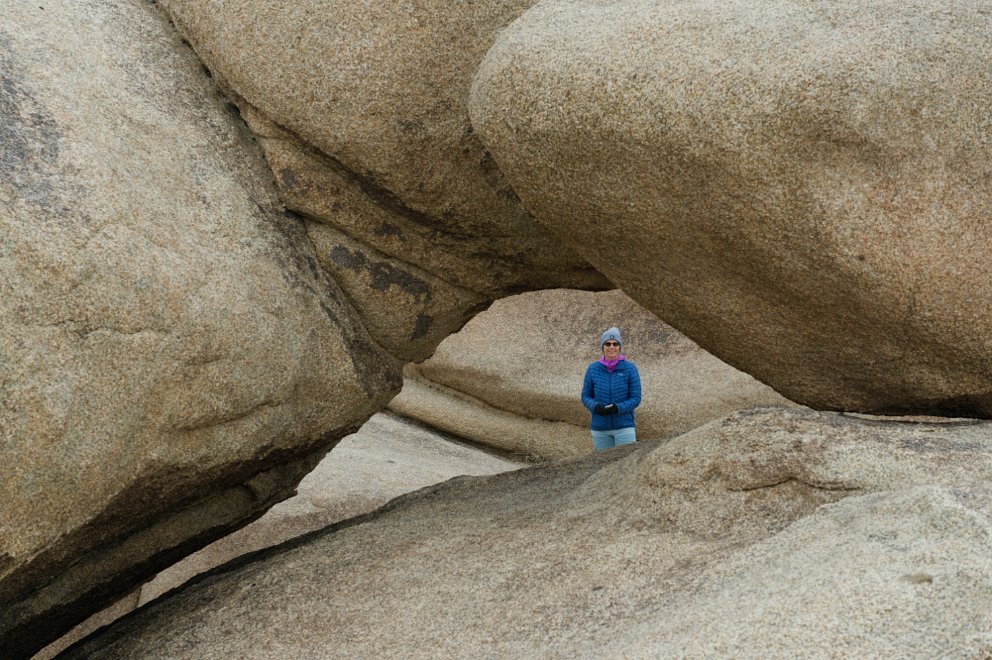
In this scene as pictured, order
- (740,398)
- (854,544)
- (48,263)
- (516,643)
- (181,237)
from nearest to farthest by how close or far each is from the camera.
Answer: (854,544)
(516,643)
(48,263)
(181,237)
(740,398)

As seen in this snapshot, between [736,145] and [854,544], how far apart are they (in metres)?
0.81

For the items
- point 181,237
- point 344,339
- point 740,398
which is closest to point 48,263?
point 181,237

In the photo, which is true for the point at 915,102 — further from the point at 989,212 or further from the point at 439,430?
the point at 439,430

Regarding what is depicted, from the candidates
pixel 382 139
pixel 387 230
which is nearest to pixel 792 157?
pixel 382 139

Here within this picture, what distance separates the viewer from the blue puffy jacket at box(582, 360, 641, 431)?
4.14 m

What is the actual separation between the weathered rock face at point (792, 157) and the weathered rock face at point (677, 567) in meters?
0.23

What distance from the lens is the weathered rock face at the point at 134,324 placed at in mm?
1879

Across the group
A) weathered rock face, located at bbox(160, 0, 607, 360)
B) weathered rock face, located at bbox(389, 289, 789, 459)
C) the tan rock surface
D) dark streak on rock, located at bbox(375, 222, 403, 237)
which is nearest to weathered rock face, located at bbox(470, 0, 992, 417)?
weathered rock face, located at bbox(160, 0, 607, 360)

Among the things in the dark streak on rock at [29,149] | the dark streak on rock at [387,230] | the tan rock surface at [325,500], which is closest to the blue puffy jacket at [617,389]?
the tan rock surface at [325,500]

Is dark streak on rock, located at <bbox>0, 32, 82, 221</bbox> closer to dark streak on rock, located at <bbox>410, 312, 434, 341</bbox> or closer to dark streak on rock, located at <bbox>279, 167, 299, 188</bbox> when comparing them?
dark streak on rock, located at <bbox>279, 167, 299, 188</bbox>

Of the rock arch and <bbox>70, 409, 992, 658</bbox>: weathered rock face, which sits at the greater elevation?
the rock arch

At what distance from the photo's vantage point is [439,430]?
18.6 feet

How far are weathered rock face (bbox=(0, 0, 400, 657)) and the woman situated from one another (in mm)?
1532

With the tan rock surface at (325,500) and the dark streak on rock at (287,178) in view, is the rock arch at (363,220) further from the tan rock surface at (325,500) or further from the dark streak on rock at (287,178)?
the tan rock surface at (325,500)
